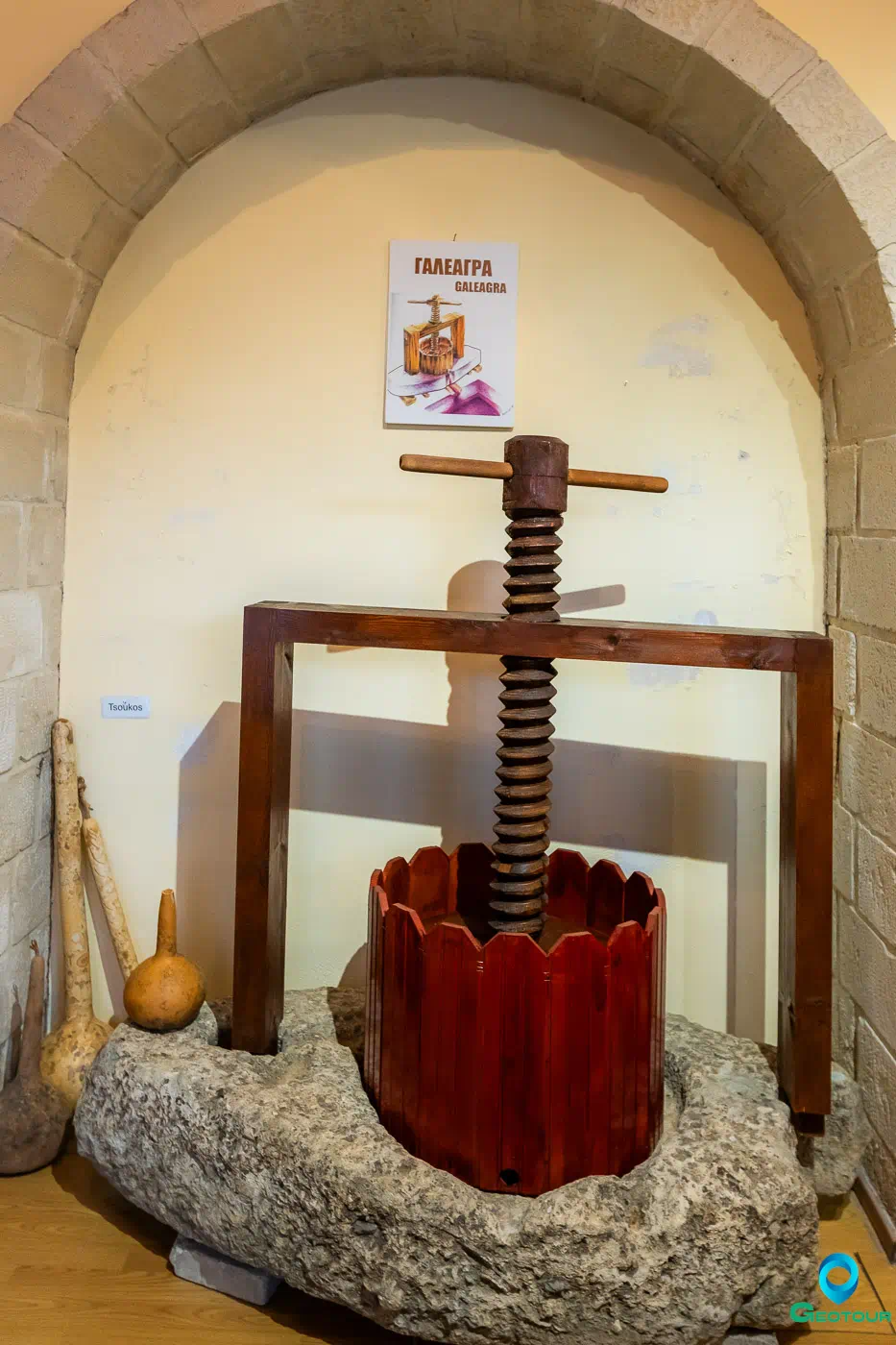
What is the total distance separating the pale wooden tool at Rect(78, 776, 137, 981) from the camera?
5.91 feet

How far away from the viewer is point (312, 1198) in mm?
1241

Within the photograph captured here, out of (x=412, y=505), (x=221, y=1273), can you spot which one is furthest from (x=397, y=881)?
(x=412, y=505)

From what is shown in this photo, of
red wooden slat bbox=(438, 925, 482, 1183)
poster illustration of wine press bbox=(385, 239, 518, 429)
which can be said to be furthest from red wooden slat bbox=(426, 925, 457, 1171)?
poster illustration of wine press bbox=(385, 239, 518, 429)

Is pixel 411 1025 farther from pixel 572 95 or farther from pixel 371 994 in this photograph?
pixel 572 95

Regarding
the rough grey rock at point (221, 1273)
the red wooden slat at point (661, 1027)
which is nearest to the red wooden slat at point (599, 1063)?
the red wooden slat at point (661, 1027)

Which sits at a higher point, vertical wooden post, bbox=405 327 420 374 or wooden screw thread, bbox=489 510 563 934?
vertical wooden post, bbox=405 327 420 374

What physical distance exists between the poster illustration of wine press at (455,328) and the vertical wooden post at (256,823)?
1.90 feet

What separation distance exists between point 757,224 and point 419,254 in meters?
0.64

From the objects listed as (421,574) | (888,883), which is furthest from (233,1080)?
(888,883)

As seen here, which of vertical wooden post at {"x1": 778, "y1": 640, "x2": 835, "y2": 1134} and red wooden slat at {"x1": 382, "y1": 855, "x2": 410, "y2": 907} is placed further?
red wooden slat at {"x1": 382, "y1": 855, "x2": 410, "y2": 907}

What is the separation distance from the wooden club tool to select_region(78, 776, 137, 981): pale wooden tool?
30.9 inches

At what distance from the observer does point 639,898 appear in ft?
4.93

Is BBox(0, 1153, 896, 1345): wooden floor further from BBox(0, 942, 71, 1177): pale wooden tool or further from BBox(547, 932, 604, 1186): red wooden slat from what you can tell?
BBox(547, 932, 604, 1186): red wooden slat

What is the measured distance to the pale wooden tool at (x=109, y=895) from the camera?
1.80 meters
